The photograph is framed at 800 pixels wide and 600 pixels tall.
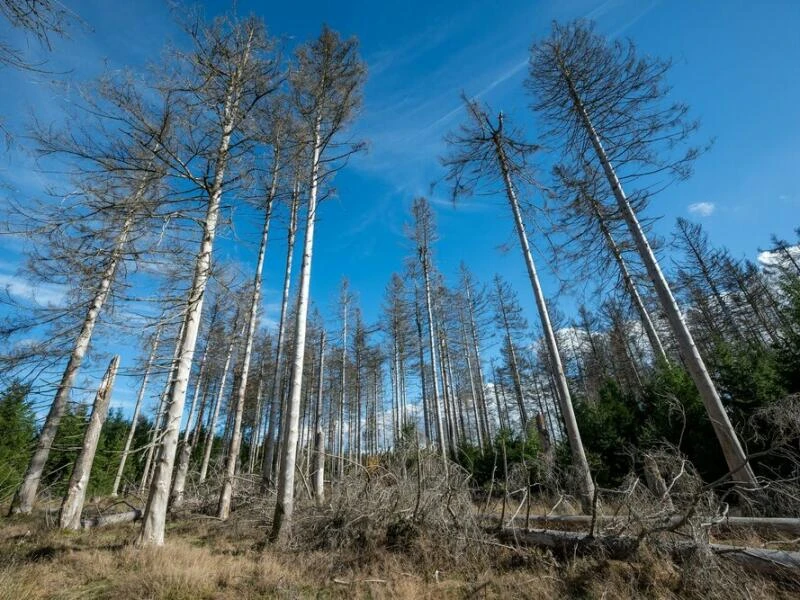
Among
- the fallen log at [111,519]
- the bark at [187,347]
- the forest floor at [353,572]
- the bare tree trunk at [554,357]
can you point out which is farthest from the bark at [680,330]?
the fallen log at [111,519]

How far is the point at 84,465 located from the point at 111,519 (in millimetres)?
1655

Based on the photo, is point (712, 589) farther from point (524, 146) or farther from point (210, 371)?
point (210, 371)

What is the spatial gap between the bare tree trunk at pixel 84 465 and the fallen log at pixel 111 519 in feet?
1.26

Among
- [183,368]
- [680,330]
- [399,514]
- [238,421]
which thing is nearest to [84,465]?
[238,421]

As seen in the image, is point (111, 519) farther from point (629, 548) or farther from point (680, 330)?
point (680, 330)

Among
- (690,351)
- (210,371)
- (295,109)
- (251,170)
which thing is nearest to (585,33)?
(295,109)

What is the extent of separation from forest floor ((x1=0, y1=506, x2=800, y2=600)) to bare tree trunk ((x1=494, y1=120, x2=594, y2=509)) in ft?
8.84

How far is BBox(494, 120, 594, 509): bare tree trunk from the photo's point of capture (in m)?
6.53

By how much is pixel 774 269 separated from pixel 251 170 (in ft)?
105

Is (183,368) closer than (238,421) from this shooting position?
Yes

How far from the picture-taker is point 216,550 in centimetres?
523

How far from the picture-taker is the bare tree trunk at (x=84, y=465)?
21.1 ft

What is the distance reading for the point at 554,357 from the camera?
780 cm

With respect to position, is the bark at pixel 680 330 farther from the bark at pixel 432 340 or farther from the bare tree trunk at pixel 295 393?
the bark at pixel 432 340
